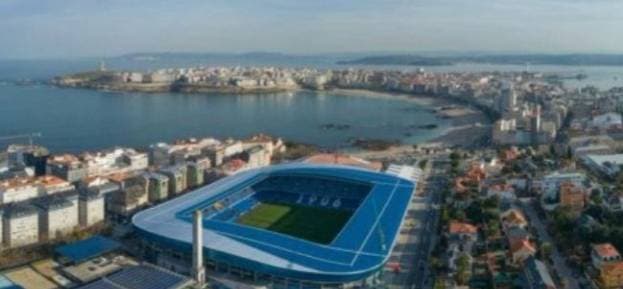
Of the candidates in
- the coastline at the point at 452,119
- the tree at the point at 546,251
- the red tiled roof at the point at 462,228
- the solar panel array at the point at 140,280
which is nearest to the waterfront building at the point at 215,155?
the coastline at the point at 452,119

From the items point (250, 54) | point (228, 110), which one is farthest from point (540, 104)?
point (250, 54)

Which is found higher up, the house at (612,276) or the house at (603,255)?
the house at (603,255)

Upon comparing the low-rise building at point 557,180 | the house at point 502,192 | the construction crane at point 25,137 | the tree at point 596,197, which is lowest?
the construction crane at point 25,137

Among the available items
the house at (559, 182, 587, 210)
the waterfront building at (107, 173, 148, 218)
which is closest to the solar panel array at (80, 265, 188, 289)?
the waterfront building at (107, 173, 148, 218)

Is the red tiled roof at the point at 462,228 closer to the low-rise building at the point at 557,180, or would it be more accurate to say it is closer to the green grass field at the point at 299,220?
the green grass field at the point at 299,220

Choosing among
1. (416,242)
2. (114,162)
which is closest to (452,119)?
(114,162)

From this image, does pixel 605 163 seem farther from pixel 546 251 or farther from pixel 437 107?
pixel 437 107

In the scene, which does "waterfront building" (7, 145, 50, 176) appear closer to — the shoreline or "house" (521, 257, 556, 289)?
the shoreline
